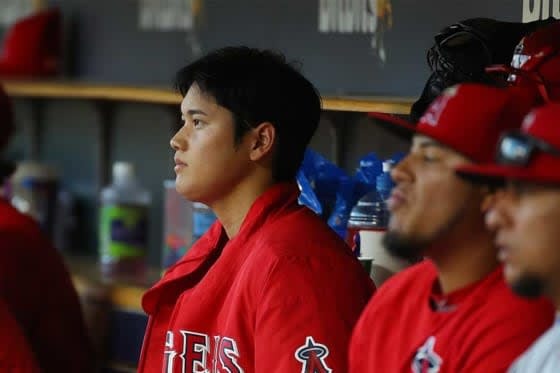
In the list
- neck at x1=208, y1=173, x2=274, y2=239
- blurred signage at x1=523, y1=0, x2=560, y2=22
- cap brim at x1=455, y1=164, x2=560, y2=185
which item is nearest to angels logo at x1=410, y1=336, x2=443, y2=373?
cap brim at x1=455, y1=164, x2=560, y2=185

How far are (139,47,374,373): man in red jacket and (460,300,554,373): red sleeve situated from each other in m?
0.44

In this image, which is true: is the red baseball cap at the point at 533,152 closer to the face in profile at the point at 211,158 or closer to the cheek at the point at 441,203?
the cheek at the point at 441,203

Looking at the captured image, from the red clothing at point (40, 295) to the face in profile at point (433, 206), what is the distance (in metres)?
1.47

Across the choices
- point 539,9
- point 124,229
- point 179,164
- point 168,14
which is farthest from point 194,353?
point 168,14

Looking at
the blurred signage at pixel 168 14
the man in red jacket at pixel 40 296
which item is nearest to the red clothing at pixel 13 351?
the man in red jacket at pixel 40 296

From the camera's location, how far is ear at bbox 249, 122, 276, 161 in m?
2.27

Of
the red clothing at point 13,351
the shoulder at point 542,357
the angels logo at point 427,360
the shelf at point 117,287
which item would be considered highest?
the shoulder at point 542,357

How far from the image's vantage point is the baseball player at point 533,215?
4.82 ft

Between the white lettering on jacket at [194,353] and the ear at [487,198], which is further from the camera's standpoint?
the white lettering on jacket at [194,353]

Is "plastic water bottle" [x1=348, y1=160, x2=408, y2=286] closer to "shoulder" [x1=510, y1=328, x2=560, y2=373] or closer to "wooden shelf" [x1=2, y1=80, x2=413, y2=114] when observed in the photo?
"wooden shelf" [x1=2, y1=80, x2=413, y2=114]

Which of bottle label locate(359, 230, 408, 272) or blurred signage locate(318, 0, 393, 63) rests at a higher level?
blurred signage locate(318, 0, 393, 63)

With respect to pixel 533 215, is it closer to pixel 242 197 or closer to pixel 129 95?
pixel 242 197

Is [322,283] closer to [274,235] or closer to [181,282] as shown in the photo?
[274,235]

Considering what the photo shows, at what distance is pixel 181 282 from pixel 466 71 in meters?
0.64
